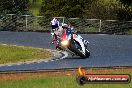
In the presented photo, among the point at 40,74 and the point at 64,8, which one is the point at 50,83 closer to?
the point at 40,74

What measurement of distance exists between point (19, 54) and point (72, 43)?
3.26 meters

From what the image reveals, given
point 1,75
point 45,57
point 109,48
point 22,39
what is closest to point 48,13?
point 22,39

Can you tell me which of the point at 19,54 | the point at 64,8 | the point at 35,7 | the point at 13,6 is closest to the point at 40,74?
the point at 19,54

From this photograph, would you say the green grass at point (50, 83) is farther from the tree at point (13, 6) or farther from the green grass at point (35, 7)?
the green grass at point (35, 7)

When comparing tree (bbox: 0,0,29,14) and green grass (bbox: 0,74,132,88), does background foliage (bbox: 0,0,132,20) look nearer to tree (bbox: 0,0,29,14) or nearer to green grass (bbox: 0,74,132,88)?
tree (bbox: 0,0,29,14)

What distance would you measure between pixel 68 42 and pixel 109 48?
18.8 feet

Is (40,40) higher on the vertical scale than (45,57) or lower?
lower

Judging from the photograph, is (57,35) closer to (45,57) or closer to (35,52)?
(45,57)

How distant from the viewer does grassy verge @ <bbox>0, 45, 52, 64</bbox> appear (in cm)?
2360

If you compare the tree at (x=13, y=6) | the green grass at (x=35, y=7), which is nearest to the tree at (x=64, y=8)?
the tree at (x=13, y=6)

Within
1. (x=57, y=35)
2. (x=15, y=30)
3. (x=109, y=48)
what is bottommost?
(x=15, y=30)

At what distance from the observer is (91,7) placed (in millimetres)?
47875

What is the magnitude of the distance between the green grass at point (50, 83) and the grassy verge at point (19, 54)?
281 inches

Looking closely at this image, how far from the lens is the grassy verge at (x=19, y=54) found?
23.6 meters
